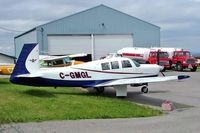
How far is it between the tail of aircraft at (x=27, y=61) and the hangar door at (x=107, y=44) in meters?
35.8

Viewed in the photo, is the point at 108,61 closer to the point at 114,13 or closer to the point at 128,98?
the point at 128,98

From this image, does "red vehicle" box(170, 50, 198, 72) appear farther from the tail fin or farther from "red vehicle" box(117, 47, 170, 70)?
the tail fin

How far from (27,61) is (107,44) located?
121 feet

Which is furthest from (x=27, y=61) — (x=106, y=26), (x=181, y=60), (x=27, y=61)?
(x=106, y=26)

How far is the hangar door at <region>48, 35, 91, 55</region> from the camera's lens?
52.0 metres

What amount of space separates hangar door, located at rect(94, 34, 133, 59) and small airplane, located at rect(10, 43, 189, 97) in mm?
33121

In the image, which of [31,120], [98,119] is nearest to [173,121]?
[98,119]

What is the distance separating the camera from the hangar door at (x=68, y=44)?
52.0 m

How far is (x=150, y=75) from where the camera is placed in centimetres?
2155

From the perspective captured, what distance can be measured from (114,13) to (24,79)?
125 ft

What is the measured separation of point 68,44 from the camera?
2087 inches

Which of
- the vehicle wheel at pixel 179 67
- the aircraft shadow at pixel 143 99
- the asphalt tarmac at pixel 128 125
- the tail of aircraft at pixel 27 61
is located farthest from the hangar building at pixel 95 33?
the asphalt tarmac at pixel 128 125

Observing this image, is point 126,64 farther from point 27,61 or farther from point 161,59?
point 161,59

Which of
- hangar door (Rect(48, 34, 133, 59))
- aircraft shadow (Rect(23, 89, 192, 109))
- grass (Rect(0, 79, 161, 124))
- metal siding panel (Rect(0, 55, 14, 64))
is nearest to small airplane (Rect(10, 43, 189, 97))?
aircraft shadow (Rect(23, 89, 192, 109))
